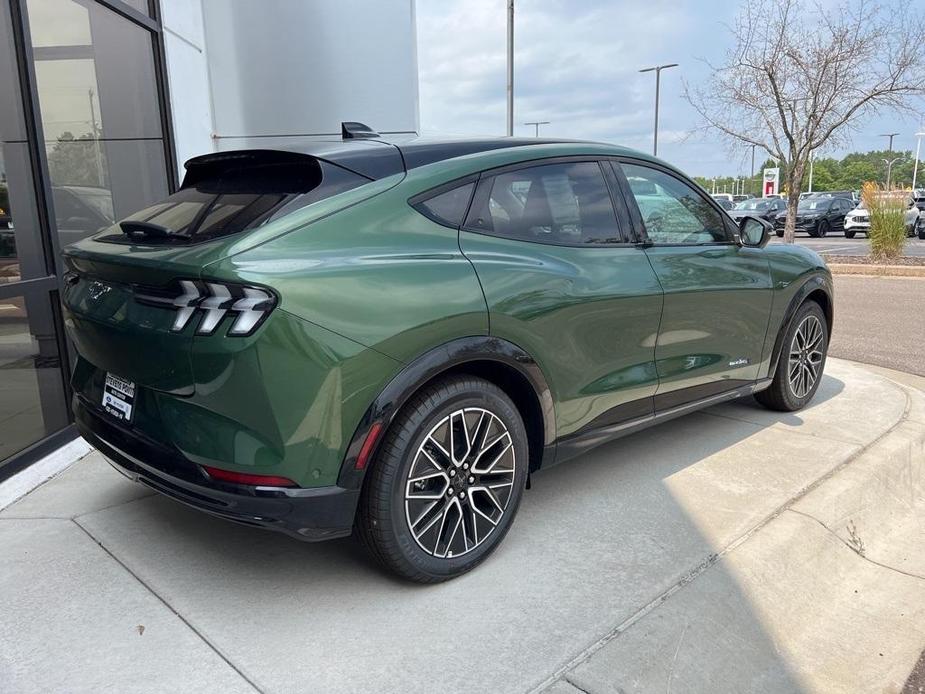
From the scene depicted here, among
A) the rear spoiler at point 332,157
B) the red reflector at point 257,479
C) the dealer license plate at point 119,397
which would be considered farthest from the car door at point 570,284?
the dealer license plate at point 119,397

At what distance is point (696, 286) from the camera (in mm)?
3730

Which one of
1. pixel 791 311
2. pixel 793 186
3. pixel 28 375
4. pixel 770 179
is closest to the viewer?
pixel 28 375

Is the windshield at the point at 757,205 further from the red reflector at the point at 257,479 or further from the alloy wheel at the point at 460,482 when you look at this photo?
the red reflector at the point at 257,479

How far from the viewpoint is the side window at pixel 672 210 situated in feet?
11.9

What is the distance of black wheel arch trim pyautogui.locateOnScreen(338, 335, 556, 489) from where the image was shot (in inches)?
93.8

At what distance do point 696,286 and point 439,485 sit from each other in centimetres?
186

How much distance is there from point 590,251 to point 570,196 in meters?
0.28

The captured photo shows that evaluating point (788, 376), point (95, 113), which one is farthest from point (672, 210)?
point (95, 113)

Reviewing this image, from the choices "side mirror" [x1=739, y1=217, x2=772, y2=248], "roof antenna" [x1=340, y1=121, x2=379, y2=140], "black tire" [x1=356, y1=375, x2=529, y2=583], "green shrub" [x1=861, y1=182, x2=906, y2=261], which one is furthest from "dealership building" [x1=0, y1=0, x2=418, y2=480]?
"green shrub" [x1=861, y1=182, x2=906, y2=261]

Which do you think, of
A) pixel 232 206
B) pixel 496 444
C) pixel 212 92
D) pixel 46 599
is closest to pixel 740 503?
pixel 496 444

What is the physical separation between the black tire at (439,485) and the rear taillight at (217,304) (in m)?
0.62

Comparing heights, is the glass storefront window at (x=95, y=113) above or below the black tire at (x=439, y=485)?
above

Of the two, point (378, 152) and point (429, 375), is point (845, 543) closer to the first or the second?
point (429, 375)

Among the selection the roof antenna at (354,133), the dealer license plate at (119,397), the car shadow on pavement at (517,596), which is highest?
the roof antenna at (354,133)
